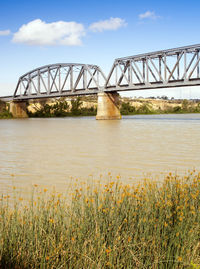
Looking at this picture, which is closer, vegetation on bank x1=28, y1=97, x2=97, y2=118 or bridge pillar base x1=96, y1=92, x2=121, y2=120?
bridge pillar base x1=96, y1=92, x2=121, y2=120

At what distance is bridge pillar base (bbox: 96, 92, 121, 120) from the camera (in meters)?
73.1

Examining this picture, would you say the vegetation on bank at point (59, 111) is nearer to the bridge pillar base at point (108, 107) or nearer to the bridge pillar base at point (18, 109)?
the bridge pillar base at point (18, 109)

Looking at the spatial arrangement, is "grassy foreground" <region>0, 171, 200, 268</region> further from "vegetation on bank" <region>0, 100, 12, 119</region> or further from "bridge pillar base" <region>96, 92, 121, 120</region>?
"vegetation on bank" <region>0, 100, 12, 119</region>

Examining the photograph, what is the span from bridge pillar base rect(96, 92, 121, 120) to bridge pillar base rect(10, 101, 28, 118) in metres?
39.8

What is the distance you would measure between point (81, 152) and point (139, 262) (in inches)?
599

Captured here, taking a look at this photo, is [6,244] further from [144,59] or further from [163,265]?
[144,59]

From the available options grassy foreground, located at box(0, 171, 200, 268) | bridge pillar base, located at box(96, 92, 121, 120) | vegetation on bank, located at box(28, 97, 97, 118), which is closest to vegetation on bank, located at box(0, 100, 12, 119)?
vegetation on bank, located at box(28, 97, 97, 118)

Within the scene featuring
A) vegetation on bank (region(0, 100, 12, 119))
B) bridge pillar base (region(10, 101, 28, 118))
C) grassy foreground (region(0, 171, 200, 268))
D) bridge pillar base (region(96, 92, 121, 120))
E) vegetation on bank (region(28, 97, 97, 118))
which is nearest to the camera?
grassy foreground (region(0, 171, 200, 268))

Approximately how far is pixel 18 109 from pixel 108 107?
43.1 m

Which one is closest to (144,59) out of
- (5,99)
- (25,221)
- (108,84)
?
(108,84)

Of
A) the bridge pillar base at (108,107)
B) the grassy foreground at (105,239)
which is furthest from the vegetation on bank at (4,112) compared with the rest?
the grassy foreground at (105,239)

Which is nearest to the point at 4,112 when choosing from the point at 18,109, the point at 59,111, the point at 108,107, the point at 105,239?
the point at 18,109

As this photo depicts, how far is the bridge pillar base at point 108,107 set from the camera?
7306cm

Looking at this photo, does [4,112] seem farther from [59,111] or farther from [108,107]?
[108,107]
